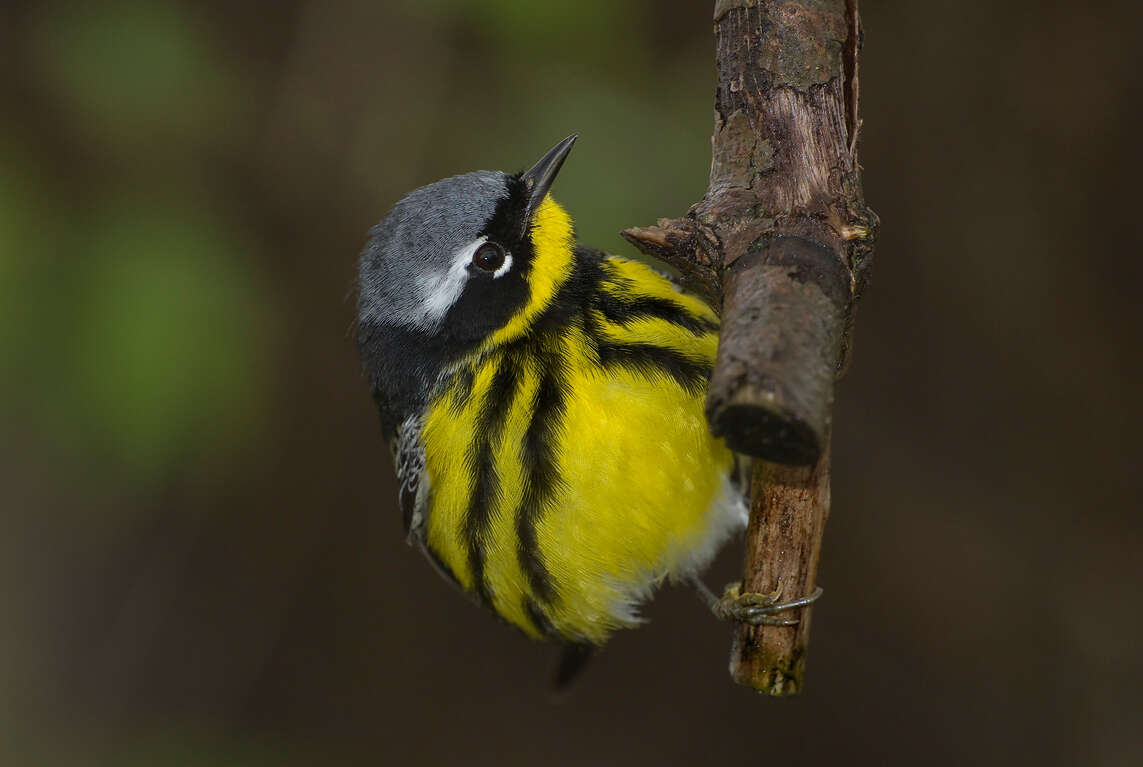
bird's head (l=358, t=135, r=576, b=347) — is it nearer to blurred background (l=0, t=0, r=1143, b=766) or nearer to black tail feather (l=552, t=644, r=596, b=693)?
blurred background (l=0, t=0, r=1143, b=766)

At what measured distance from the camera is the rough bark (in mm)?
1925

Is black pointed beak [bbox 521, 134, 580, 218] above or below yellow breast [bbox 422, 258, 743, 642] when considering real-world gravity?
above

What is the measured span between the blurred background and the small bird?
1.41ft

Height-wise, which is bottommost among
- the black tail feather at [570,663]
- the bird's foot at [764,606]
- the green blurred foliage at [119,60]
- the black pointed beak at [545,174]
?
the black tail feather at [570,663]

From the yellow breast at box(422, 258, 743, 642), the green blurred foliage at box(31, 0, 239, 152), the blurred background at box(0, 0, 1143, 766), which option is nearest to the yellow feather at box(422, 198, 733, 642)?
the yellow breast at box(422, 258, 743, 642)

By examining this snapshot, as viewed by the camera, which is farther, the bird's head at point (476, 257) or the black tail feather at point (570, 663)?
the black tail feather at point (570, 663)

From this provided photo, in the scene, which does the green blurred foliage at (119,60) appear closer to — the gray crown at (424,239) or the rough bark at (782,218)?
the gray crown at (424,239)

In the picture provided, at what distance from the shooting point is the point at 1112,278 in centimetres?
457

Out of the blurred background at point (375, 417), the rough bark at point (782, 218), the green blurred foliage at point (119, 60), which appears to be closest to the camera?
the rough bark at point (782, 218)

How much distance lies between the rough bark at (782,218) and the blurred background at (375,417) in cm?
105

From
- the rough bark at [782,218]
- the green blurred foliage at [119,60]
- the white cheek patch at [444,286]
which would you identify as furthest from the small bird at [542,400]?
the green blurred foliage at [119,60]

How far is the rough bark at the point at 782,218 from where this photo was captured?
1.92m

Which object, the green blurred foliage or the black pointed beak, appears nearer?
the black pointed beak

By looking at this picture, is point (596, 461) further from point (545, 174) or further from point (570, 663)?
point (570, 663)
